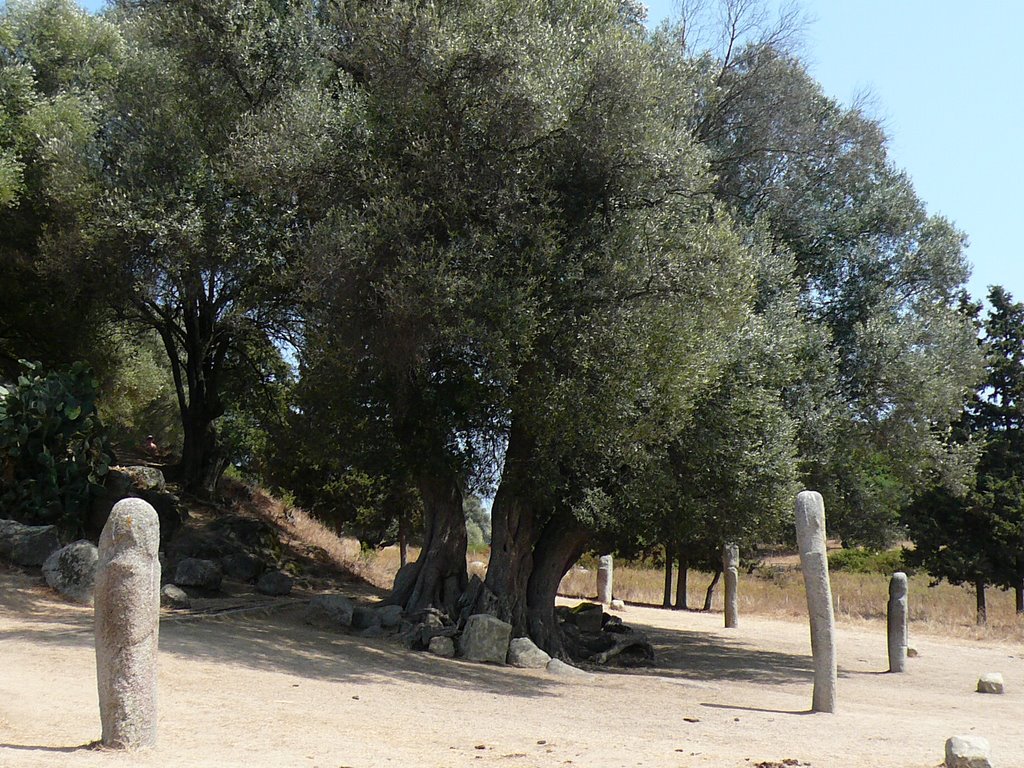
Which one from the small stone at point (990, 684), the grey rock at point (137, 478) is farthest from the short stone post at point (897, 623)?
the grey rock at point (137, 478)

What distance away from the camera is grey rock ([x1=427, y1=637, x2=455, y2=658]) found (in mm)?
15367

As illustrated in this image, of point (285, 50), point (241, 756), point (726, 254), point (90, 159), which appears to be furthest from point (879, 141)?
point (241, 756)

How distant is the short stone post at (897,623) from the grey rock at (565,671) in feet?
21.2

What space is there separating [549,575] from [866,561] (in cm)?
3137

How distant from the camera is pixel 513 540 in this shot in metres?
16.8

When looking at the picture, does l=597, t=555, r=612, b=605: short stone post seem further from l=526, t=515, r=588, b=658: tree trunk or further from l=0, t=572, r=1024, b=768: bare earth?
l=526, t=515, r=588, b=658: tree trunk

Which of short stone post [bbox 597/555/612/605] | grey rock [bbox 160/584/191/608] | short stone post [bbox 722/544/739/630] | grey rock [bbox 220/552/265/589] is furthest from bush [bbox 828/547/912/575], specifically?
grey rock [bbox 160/584/191/608]

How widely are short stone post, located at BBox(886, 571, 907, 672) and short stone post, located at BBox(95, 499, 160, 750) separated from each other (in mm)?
14380

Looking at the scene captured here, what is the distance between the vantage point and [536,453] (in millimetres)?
14969

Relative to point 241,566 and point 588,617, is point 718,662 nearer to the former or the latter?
point 588,617

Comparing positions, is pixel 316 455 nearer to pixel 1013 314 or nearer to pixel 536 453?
pixel 536 453

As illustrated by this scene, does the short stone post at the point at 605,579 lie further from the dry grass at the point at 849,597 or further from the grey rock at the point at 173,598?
the grey rock at the point at 173,598

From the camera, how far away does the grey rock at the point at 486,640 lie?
15250mm

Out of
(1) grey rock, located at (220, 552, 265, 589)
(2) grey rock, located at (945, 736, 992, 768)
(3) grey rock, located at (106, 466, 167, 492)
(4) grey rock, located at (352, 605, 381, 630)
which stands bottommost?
(2) grey rock, located at (945, 736, 992, 768)
